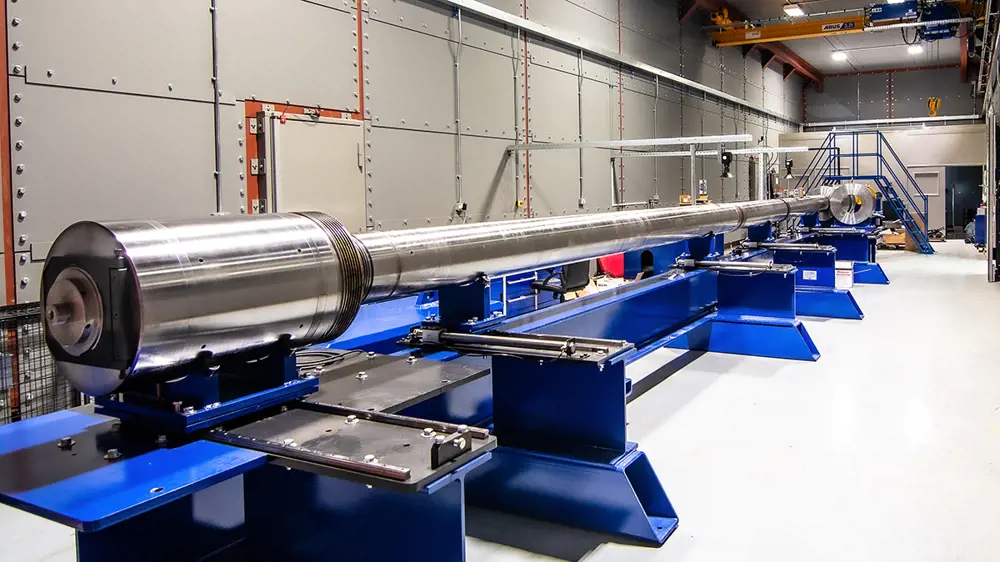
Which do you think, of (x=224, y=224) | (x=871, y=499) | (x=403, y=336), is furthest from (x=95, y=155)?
(x=871, y=499)

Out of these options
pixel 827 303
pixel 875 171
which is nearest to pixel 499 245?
pixel 827 303

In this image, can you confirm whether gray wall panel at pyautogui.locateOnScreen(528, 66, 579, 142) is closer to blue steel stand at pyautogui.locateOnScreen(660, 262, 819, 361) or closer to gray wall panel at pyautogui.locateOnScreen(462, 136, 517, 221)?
gray wall panel at pyautogui.locateOnScreen(462, 136, 517, 221)

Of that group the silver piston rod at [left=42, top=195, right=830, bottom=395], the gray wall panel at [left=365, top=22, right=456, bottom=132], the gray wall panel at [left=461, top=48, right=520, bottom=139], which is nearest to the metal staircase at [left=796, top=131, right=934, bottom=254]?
the gray wall panel at [left=461, top=48, right=520, bottom=139]

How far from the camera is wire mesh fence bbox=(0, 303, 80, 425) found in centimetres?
291

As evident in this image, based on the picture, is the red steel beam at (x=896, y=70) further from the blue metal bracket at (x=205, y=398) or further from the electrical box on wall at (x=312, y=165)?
the blue metal bracket at (x=205, y=398)

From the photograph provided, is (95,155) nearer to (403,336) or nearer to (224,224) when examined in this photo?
(403,336)

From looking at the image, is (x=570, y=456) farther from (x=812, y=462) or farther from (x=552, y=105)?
(x=552, y=105)

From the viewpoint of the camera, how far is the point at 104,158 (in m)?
3.62

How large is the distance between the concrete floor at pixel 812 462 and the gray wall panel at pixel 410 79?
2.53 metres

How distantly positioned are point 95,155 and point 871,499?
3.68 m

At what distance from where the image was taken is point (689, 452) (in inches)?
130

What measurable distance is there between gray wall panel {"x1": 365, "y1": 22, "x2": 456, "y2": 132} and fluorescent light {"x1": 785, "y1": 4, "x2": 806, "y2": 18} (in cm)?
773

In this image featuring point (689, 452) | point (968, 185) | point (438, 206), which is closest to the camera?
point (689, 452)

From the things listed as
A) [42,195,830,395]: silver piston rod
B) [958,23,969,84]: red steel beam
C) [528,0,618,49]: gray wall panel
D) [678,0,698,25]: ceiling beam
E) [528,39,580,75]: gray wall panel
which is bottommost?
[42,195,830,395]: silver piston rod
